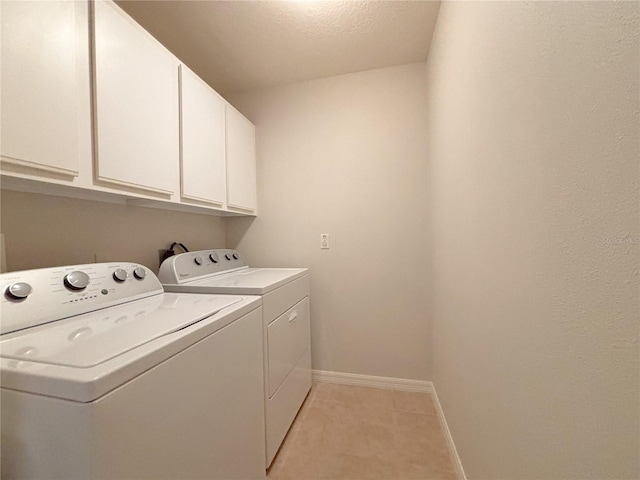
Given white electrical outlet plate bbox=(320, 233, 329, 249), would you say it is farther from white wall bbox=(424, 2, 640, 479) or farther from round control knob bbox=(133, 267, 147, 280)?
round control knob bbox=(133, 267, 147, 280)

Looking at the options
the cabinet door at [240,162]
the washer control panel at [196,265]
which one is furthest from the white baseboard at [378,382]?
the cabinet door at [240,162]

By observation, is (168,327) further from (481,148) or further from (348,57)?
(348,57)

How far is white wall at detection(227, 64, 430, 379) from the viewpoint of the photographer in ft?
6.19

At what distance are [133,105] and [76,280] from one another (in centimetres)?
73

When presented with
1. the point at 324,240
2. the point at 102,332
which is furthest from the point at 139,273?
the point at 324,240

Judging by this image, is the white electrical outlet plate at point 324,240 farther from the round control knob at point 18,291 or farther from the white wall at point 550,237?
the round control knob at point 18,291

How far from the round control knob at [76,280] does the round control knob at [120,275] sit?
0.10 meters

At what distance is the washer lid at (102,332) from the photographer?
1.82 feet

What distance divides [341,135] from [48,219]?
1.79 metres

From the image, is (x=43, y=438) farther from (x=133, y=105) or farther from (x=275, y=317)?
(x=133, y=105)

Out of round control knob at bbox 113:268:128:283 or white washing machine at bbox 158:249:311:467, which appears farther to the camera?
white washing machine at bbox 158:249:311:467

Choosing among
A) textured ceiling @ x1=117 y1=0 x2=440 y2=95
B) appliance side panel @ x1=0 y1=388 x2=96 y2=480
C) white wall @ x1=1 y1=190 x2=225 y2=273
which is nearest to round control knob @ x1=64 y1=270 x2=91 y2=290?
white wall @ x1=1 y1=190 x2=225 y2=273

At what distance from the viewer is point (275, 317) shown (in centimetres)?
133

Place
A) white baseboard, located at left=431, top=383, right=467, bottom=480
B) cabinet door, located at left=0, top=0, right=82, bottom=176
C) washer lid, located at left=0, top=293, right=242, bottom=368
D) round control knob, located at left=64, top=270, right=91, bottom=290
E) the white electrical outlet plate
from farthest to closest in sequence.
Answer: the white electrical outlet plate
white baseboard, located at left=431, top=383, right=467, bottom=480
round control knob, located at left=64, top=270, right=91, bottom=290
cabinet door, located at left=0, top=0, right=82, bottom=176
washer lid, located at left=0, top=293, right=242, bottom=368
